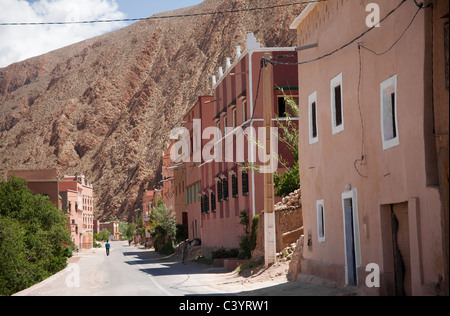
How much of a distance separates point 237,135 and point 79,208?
240ft

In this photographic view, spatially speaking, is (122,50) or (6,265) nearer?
(6,265)

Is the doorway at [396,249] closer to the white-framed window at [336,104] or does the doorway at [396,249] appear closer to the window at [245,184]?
the white-framed window at [336,104]

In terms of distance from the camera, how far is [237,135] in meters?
35.0

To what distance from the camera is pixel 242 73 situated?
3338cm

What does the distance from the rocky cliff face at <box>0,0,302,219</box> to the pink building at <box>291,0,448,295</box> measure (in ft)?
312

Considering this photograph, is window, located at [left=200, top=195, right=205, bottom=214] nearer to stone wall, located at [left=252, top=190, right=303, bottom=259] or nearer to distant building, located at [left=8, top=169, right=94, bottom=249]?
stone wall, located at [left=252, top=190, right=303, bottom=259]

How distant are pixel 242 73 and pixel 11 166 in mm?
127020

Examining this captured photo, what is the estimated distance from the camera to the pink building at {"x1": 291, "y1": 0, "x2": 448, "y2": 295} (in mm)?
11852

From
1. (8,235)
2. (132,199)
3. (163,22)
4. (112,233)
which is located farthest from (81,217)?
(163,22)

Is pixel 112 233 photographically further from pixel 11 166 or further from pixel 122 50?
pixel 122 50

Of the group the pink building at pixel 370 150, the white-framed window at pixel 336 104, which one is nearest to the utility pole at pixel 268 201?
the pink building at pixel 370 150

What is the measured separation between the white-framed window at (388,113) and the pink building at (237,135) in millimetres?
13925

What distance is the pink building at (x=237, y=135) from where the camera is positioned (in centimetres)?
3228
